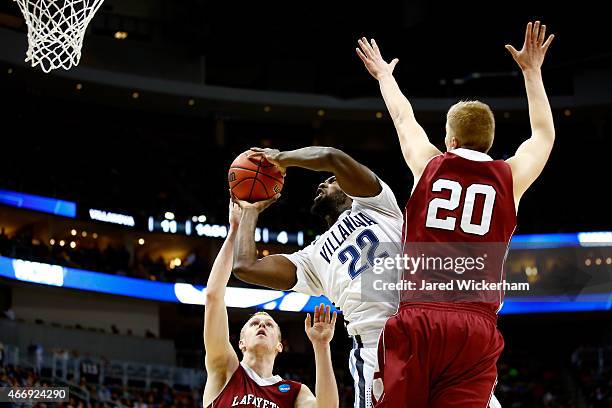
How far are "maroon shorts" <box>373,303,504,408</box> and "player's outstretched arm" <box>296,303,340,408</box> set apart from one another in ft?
3.93

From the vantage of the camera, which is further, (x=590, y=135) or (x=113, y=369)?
(x=590, y=135)

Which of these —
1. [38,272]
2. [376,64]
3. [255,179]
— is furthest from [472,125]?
[38,272]

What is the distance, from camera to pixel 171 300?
2616cm

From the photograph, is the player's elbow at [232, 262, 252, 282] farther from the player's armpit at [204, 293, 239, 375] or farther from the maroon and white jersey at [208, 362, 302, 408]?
the maroon and white jersey at [208, 362, 302, 408]

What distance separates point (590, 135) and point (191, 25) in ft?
45.2

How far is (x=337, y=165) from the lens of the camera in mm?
3832

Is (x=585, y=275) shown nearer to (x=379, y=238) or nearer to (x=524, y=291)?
(x=524, y=291)

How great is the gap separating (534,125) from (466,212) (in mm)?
601

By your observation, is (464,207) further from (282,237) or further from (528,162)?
(282,237)

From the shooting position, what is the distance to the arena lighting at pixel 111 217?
25.4m

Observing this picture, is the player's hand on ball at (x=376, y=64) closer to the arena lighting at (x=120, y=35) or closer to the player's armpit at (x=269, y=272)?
the player's armpit at (x=269, y=272)

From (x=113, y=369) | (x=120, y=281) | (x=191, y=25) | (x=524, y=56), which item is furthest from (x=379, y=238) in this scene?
(x=191, y=25)

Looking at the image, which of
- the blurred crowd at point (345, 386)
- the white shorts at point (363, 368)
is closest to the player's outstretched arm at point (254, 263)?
the white shorts at point (363, 368)

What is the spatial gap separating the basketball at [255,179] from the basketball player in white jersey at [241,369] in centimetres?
25
